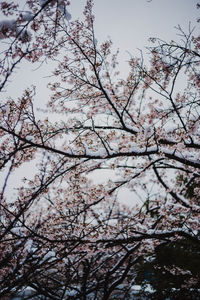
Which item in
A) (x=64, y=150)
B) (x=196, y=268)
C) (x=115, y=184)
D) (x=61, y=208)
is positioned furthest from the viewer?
(x=196, y=268)

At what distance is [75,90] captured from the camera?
582 cm

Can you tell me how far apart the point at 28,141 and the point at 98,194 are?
7.90 feet

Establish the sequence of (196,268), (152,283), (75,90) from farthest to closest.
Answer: (152,283), (196,268), (75,90)

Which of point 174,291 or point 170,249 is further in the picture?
point 170,249

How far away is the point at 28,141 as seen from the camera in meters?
3.65

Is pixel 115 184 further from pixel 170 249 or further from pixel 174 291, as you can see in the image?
pixel 174 291

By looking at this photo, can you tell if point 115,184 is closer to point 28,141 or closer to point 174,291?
point 28,141

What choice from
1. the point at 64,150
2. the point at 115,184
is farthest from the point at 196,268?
the point at 64,150

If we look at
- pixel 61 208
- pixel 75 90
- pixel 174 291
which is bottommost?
pixel 174 291

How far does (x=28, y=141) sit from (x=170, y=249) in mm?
8176

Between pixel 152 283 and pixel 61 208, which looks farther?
pixel 152 283

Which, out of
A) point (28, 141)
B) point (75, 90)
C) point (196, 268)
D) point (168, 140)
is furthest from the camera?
point (196, 268)

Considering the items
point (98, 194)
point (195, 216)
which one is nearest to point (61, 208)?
point (98, 194)

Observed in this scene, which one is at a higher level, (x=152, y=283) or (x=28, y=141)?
(x=28, y=141)
